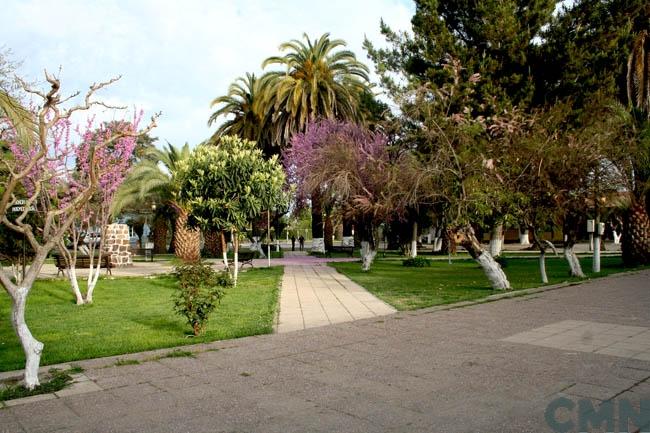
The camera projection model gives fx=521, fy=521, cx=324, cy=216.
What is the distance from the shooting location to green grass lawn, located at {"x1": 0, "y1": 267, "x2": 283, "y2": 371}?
675 centimetres

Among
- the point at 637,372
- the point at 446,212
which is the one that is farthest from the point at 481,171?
the point at 637,372

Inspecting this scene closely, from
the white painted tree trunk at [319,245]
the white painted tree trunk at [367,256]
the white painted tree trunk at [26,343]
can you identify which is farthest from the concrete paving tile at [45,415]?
the white painted tree trunk at [319,245]

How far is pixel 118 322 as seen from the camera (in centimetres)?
891

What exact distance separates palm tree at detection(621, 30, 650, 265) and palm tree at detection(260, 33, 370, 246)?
12.7 m

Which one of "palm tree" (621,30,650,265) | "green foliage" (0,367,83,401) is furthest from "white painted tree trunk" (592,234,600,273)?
"green foliage" (0,367,83,401)

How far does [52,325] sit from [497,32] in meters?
16.1

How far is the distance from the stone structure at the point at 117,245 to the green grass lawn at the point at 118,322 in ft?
37.0

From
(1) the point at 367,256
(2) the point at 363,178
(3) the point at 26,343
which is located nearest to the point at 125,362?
(3) the point at 26,343

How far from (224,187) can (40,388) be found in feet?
32.7

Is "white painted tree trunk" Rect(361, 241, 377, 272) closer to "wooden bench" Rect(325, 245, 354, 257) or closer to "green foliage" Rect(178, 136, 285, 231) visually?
"green foliage" Rect(178, 136, 285, 231)

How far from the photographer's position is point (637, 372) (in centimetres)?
536

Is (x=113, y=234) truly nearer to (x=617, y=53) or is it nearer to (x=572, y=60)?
(x=572, y=60)

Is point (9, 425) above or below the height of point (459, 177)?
below

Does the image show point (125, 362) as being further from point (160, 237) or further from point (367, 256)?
point (160, 237)
